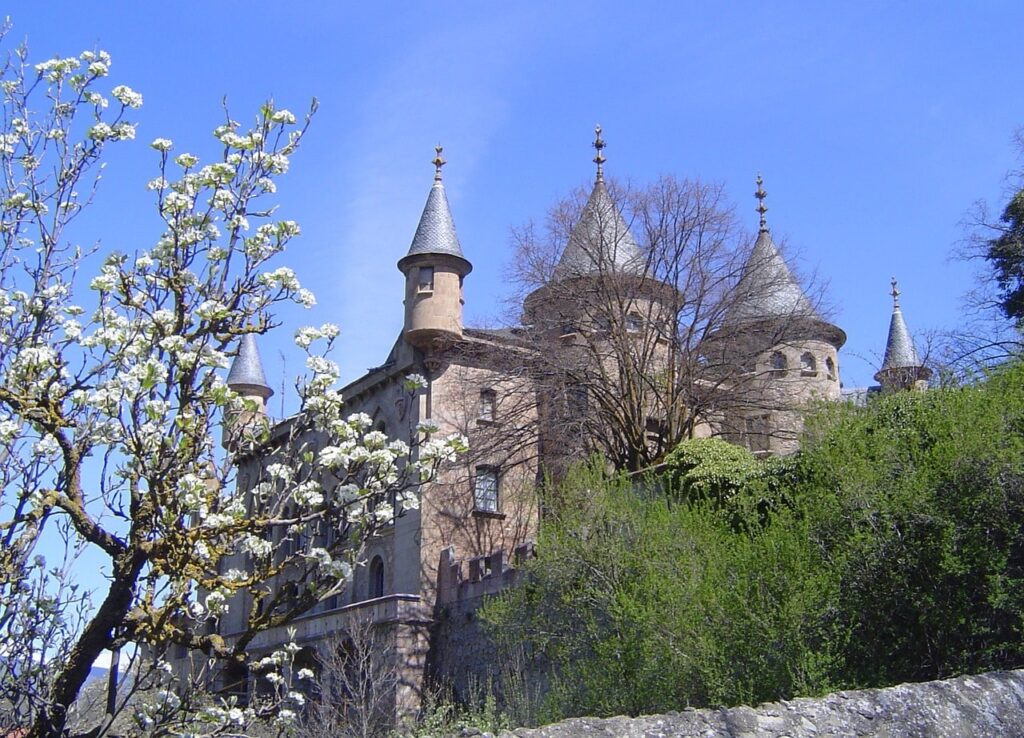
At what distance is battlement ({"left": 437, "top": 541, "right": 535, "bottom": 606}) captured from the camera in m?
24.0

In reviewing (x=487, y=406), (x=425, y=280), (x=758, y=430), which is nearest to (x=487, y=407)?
(x=487, y=406)

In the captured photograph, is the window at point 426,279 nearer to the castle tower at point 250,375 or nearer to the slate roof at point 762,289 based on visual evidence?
the slate roof at point 762,289

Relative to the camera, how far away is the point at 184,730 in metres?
7.26

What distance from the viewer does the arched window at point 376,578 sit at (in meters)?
30.3

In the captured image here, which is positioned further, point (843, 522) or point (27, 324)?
point (843, 522)

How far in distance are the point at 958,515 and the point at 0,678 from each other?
35.1 feet

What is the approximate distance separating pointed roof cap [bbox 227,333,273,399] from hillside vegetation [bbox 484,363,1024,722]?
26157mm

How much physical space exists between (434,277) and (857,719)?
23.6 meters

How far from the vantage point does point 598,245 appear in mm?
28141

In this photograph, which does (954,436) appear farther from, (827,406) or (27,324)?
(27,324)

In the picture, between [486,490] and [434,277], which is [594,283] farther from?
[486,490]

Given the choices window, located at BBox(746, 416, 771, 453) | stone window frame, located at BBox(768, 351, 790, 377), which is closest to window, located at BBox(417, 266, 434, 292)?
window, located at BBox(746, 416, 771, 453)

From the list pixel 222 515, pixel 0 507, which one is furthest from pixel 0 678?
A: pixel 222 515

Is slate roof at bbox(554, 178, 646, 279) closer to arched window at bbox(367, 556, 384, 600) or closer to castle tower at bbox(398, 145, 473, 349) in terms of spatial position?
castle tower at bbox(398, 145, 473, 349)
